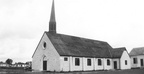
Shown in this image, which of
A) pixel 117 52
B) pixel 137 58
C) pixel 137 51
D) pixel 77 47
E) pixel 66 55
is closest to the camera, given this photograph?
pixel 66 55

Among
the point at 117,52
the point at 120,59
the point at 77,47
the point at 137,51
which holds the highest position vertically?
the point at 77,47

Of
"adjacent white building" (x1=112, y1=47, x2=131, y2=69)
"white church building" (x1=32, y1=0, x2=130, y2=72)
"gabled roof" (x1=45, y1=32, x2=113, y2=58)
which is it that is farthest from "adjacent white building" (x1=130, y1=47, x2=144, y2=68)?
"white church building" (x1=32, y1=0, x2=130, y2=72)

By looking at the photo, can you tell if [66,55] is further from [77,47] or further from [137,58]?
[137,58]

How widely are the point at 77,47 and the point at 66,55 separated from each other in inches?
221

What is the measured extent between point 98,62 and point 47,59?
509 inches

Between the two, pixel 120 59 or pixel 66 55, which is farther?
pixel 120 59

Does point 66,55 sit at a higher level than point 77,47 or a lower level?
lower

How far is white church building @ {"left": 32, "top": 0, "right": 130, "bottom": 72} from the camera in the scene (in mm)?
34656

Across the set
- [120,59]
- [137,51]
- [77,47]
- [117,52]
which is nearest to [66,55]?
[77,47]

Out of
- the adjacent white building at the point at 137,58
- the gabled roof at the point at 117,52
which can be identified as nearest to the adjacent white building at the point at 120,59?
the gabled roof at the point at 117,52

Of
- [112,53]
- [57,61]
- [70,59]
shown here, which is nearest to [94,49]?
[112,53]

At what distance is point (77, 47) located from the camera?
39.7 m

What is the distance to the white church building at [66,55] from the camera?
114 feet

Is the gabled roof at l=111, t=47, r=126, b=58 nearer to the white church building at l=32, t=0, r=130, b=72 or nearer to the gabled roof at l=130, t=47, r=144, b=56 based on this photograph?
the white church building at l=32, t=0, r=130, b=72
